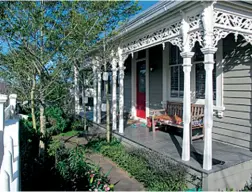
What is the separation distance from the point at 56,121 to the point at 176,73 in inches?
180

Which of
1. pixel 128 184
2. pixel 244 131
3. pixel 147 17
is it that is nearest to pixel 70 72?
pixel 147 17

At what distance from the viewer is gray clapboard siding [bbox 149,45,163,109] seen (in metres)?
7.04

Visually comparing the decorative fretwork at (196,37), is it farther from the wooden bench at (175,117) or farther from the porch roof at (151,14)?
the wooden bench at (175,117)

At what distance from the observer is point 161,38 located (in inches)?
176

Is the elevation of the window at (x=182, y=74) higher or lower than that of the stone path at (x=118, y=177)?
higher

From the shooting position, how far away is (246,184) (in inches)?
147

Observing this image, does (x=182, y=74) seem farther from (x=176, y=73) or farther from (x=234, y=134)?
(x=234, y=134)

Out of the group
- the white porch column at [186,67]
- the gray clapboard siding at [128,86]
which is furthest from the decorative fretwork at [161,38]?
the gray clapboard siding at [128,86]

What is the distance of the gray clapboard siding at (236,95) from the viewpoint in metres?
4.36

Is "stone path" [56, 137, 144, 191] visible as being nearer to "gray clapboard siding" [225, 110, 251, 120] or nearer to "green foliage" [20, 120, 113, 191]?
"green foliage" [20, 120, 113, 191]

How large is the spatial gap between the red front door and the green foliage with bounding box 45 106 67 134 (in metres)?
2.91

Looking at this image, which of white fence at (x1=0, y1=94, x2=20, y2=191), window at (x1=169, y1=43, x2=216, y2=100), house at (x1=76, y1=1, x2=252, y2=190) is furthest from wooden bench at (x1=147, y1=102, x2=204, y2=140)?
white fence at (x1=0, y1=94, x2=20, y2=191)

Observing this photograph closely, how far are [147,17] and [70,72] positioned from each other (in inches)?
80.5

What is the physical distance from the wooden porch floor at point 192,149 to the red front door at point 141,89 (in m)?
1.90
